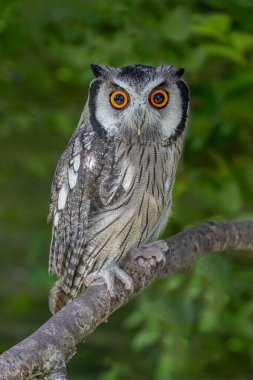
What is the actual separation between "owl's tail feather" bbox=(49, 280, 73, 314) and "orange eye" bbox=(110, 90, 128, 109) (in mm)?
523

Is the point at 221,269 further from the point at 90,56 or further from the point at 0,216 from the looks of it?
the point at 0,216

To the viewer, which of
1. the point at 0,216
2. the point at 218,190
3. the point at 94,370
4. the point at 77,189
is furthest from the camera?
the point at 0,216

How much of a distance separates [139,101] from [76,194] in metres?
0.30

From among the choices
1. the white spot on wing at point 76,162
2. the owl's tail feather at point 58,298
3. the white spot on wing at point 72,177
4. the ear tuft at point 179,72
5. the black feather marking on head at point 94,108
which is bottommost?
the owl's tail feather at point 58,298

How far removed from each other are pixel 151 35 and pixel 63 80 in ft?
1.39

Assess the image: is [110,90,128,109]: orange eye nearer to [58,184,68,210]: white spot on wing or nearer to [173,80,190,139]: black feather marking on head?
[173,80,190,139]: black feather marking on head

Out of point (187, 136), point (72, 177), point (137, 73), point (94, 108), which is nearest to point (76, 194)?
point (72, 177)

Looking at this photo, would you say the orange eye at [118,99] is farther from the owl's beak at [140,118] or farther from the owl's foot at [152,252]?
the owl's foot at [152,252]

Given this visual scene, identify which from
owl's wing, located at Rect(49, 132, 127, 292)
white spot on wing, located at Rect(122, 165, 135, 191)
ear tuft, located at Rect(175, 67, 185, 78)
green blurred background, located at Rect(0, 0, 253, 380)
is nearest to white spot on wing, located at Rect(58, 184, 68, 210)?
owl's wing, located at Rect(49, 132, 127, 292)

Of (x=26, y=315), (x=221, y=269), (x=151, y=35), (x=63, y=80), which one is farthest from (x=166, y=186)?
(x=26, y=315)

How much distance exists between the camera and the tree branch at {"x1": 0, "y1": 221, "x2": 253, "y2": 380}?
1.61 m

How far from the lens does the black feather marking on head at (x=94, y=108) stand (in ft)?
7.33

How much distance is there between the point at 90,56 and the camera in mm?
2895

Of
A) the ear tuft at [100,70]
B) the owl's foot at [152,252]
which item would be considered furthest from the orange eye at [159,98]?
the owl's foot at [152,252]
